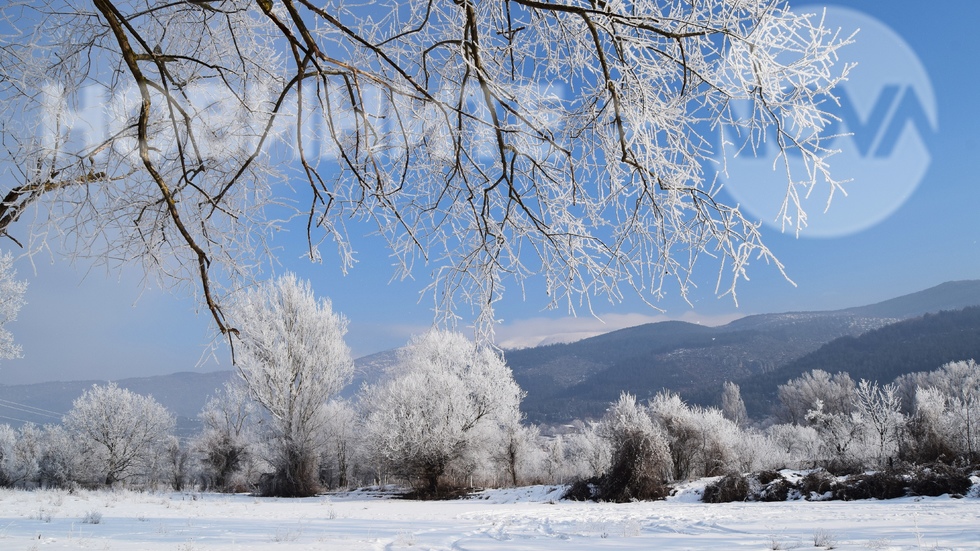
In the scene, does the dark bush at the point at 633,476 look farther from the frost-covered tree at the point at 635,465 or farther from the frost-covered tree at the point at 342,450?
the frost-covered tree at the point at 342,450

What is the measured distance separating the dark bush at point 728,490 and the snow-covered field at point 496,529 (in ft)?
13.5

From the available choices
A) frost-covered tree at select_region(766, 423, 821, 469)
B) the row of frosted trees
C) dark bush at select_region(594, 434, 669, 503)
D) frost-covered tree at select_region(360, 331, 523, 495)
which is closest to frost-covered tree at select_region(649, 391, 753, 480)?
the row of frosted trees

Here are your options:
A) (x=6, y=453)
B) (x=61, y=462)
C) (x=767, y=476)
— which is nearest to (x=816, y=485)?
(x=767, y=476)

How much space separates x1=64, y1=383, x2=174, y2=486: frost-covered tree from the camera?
29688mm

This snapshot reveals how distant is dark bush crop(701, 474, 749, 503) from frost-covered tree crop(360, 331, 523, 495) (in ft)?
32.5

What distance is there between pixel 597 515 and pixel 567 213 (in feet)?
35.1

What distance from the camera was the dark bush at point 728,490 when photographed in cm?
1515

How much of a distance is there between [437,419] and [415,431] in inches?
42.1

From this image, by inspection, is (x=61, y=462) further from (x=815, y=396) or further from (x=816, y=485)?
(x=815, y=396)

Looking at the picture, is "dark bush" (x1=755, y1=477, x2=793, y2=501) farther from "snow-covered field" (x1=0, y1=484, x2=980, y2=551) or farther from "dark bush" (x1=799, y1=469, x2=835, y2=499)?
"snow-covered field" (x1=0, y1=484, x2=980, y2=551)

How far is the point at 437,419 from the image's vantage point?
22.2m

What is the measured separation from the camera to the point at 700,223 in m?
2.00

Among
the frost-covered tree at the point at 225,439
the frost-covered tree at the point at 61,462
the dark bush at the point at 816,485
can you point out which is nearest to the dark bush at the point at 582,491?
the dark bush at the point at 816,485

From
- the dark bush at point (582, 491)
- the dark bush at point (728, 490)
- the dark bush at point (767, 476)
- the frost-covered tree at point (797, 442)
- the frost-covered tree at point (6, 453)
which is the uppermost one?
the frost-covered tree at point (6, 453)
